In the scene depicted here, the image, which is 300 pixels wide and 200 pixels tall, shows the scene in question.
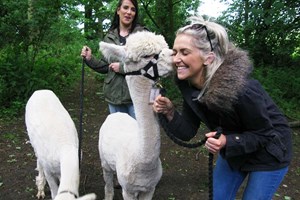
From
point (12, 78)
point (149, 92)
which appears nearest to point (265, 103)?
point (149, 92)

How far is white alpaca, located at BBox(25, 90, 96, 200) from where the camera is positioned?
2.63 metres

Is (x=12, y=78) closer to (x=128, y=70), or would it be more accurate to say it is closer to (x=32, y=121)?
(x=32, y=121)

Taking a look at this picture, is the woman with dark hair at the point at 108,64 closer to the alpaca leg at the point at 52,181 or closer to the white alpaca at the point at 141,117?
the white alpaca at the point at 141,117

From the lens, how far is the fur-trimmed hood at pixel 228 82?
2068 mm

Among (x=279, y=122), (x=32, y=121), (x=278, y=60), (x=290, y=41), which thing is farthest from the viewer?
(x=278, y=60)

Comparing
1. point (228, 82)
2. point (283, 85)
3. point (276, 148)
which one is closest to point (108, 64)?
point (228, 82)

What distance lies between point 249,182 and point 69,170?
1326 millimetres

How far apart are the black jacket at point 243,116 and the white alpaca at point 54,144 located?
1.05 meters

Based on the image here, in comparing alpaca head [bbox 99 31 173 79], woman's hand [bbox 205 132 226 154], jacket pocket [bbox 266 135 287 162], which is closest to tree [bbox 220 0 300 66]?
alpaca head [bbox 99 31 173 79]

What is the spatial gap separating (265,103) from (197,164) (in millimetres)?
3235

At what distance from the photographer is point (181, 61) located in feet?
7.30

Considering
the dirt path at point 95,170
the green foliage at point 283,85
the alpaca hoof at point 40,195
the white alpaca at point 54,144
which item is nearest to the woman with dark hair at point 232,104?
the white alpaca at point 54,144

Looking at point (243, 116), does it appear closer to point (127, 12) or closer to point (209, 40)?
point (209, 40)

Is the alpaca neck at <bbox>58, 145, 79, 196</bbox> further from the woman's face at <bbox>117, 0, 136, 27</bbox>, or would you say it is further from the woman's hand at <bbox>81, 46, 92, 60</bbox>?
the woman's face at <bbox>117, 0, 136, 27</bbox>
